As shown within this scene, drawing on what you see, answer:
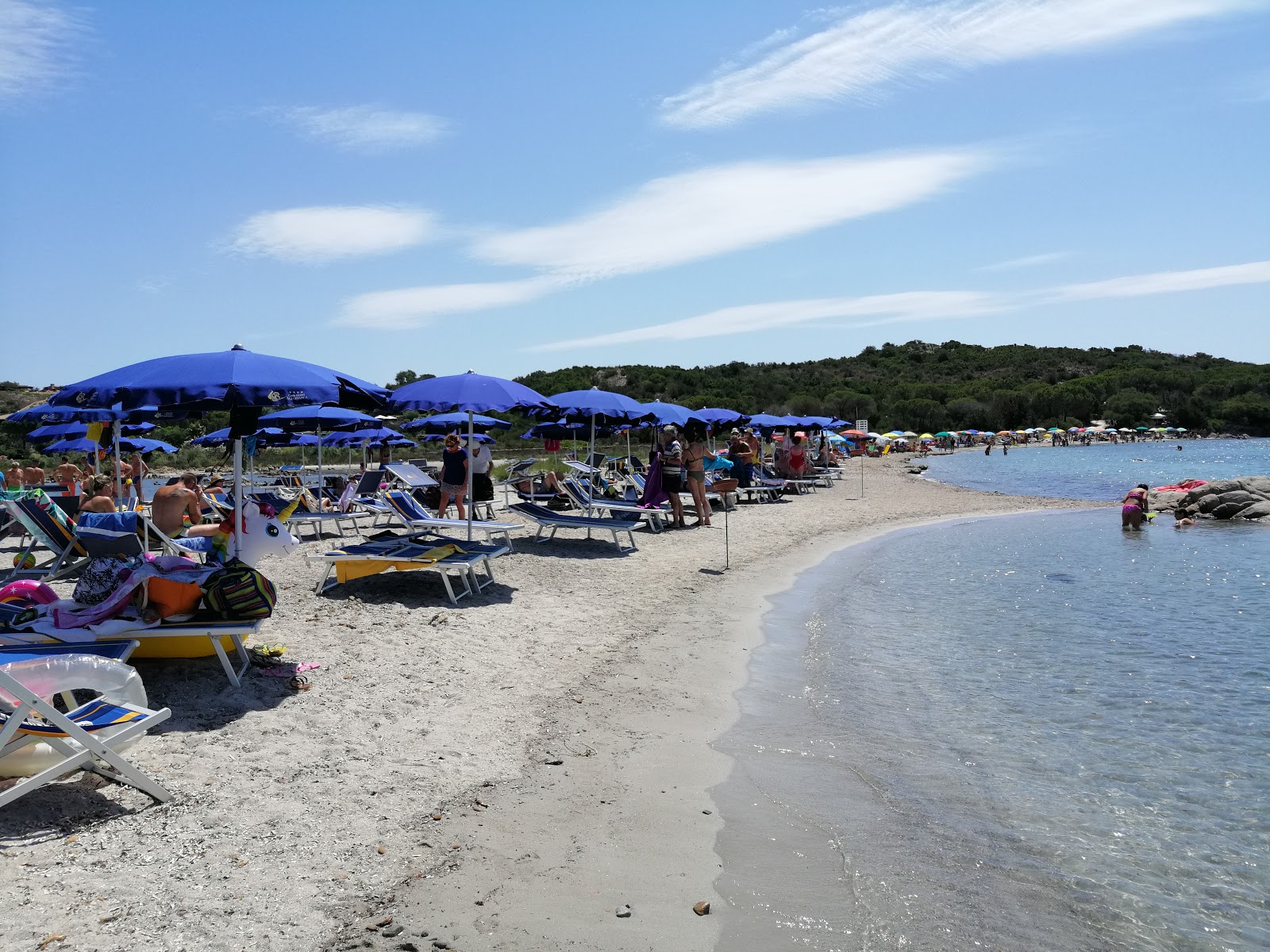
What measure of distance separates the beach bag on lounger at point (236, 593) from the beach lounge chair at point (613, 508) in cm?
728

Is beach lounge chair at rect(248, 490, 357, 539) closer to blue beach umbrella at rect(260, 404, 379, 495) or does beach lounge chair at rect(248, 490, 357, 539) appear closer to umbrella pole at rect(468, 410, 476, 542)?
blue beach umbrella at rect(260, 404, 379, 495)

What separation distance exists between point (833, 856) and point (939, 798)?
101cm

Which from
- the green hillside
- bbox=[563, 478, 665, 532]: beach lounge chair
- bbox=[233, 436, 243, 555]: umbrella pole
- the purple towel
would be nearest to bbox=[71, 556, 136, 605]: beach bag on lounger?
bbox=[233, 436, 243, 555]: umbrella pole

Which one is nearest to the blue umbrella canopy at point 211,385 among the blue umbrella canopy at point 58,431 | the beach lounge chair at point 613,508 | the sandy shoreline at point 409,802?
the sandy shoreline at point 409,802

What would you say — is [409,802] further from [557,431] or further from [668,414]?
[557,431]

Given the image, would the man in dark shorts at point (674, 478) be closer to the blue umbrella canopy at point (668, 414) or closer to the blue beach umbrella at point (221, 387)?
the blue umbrella canopy at point (668, 414)

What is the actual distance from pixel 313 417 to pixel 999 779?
38.9 feet

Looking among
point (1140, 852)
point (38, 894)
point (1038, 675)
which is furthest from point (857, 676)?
point (38, 894)

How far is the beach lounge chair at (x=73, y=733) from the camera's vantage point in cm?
345

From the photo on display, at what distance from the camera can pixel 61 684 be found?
12.8ft

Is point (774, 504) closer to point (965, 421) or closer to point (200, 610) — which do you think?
point (200, 610)

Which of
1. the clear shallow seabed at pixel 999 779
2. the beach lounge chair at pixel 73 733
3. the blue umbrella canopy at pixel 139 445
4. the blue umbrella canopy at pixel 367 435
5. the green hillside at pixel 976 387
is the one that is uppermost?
the green hillside at pixel 976 387

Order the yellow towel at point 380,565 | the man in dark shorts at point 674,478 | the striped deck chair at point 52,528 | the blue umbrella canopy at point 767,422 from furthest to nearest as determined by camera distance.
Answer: the blue umbrella canopy at point 767,422 < the man in dark shorts at point 674,478 < the yellow towel at point 380,565 < the striped deck chair at point 52,528

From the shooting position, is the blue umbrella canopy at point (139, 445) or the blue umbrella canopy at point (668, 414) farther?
the blue umbrella canopy at point (139, 445)
